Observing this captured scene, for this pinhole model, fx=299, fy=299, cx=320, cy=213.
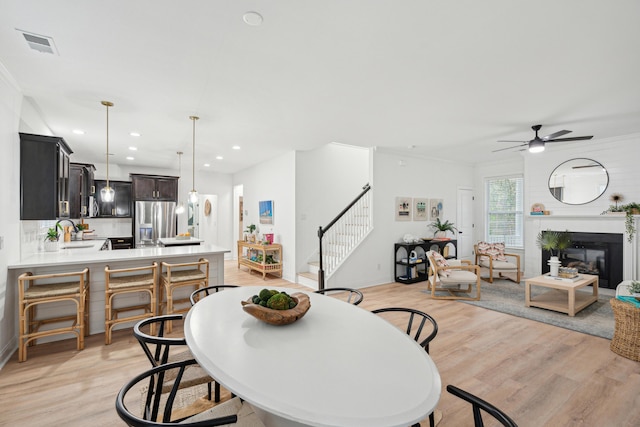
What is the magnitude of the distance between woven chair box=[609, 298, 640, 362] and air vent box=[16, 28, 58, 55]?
5472mm

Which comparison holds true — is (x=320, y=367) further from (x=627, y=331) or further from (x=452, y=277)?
(x=452, y=277)

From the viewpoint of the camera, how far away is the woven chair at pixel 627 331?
2808 millimetres

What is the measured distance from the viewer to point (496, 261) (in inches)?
239

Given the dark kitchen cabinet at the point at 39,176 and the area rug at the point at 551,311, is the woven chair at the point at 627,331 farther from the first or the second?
the dark kitchen cabinet at the point at 39,176

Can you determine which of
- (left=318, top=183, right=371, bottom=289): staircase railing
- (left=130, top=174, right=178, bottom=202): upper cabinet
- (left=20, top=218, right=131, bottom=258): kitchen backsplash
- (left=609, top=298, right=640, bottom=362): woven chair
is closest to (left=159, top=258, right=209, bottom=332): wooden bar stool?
(left=20, top=218, right=131, bottom=258): kitchen backsplash

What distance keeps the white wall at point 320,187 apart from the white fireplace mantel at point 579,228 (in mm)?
3644

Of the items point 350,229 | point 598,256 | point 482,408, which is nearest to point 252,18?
point 482,408

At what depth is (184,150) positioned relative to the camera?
6020 millimetres

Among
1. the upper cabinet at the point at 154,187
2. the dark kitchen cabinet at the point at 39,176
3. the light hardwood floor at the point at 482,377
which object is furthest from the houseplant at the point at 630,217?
the upper cabinet at the point at 154,187

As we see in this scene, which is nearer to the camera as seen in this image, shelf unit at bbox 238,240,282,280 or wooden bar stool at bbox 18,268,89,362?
wooden bar stool at bbox 18,268,89,362

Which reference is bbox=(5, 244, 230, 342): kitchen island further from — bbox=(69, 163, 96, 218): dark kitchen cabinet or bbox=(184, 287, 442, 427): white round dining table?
bbox=(184, 287, 442, 427): white round dining table

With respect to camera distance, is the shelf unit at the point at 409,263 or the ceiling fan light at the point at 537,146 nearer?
the ceiling fan light at the point at 537,146

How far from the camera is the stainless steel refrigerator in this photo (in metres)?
7.28

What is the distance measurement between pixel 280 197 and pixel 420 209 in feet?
10.3
